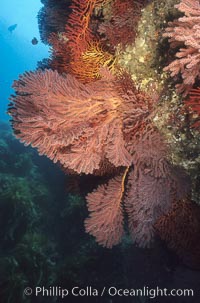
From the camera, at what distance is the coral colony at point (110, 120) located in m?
3.19

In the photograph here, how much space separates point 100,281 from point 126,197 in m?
4.58

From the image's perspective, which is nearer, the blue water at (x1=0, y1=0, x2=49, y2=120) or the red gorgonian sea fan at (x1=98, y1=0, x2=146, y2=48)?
the red gorgonian sea fan at (x1=98, y1=0, x2=146, y2=48)

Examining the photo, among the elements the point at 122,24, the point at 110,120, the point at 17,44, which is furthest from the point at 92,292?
the point at 17,44

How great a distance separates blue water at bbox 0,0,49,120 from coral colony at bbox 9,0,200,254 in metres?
102

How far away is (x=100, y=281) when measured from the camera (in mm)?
7352

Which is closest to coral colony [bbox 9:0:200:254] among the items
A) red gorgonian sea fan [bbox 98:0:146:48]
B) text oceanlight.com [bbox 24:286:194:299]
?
red gorgonian sea fan [bbox 98:0:146:48]

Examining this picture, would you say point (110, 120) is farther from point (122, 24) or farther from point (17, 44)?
point (17, 44)

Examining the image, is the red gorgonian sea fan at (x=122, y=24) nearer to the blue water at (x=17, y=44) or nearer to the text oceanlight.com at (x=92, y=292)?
the text oceanlight.com at (x=92, y=292)

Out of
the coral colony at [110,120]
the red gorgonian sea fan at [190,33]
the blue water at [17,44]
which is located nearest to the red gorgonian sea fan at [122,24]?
the coral colony at [110,120]

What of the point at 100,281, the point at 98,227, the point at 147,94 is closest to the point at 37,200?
the point at 100,281

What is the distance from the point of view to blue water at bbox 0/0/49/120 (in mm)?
134875

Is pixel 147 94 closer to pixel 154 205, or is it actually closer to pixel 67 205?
pixel 154 205

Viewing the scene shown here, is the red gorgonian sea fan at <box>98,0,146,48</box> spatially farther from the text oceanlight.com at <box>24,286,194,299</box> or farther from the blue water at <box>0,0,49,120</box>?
the blue water at <box>0,0,49,120</box>

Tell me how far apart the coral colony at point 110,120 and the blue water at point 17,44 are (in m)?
102
